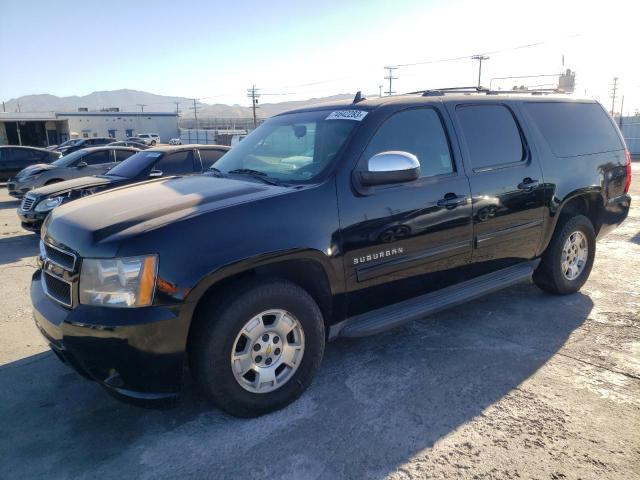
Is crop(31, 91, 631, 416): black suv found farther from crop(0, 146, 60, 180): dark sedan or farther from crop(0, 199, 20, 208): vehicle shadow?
crop(0, 146, 60, 180): dark sedan

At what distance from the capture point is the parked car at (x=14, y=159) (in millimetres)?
17156

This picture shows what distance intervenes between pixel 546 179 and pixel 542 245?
628 millimetres

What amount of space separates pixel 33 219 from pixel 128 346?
6.64m

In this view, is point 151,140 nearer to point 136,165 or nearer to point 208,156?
point 208,156

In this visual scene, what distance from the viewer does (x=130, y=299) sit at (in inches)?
101

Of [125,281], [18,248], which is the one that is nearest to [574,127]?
[125,281]

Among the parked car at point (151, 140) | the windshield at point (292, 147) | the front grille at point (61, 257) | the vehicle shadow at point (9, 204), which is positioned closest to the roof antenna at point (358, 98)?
the windshield at point (292, 147)

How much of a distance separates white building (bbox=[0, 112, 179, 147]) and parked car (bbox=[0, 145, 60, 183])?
31118 millimetres

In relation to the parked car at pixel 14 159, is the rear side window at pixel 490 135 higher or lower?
higher

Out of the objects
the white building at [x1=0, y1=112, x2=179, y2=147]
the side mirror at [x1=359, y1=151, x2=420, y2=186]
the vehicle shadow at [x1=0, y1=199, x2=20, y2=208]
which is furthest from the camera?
the white building at [x1=0, y1=112, x2=179, y2=147]

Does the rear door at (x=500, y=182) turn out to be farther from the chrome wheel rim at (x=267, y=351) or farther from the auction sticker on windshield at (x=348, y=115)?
the chrome wheel rim at (x=267, y=351)

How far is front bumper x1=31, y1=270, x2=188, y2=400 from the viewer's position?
2535 mm

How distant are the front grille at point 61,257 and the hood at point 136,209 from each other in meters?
0.06

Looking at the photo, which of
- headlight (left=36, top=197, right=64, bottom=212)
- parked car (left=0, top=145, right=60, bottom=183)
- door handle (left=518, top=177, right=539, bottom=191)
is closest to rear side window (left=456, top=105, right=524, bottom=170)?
door handle (left=518, top=177, right=539, bottom=191)
